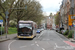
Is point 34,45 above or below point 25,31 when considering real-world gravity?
below

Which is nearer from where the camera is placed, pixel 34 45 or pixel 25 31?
pixel 34 45

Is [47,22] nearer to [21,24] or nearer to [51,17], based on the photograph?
[51,17]

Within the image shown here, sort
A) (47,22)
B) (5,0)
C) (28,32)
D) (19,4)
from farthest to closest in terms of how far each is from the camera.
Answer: (47,22), (19,4), (5,0), (28,32)

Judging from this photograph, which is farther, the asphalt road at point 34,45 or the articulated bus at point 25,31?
the articulated bus at point 25,31

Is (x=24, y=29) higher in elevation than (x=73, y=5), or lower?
lower

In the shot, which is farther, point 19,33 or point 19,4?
point 19,4

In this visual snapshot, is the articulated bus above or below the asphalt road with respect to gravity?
above

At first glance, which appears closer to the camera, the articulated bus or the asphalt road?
the asphalt road

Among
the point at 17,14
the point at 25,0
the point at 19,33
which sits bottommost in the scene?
the point at 19,33

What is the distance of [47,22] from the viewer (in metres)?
139

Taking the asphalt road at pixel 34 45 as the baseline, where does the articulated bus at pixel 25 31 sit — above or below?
above

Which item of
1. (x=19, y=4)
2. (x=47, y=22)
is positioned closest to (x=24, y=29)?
(x=19, y=4)

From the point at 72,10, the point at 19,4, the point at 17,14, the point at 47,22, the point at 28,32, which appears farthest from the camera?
the point at 47,22

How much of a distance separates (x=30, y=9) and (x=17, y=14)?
5128mm
